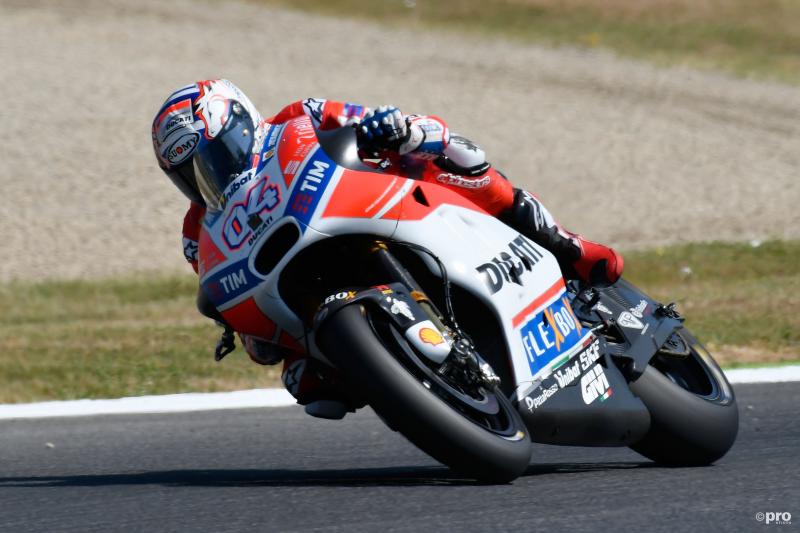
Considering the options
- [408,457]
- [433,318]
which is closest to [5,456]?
[408,457]

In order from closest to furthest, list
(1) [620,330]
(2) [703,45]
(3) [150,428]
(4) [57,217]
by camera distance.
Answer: (1) [620,330]
(3) [150,428]
(4) [57,217]
(2) [703,45]

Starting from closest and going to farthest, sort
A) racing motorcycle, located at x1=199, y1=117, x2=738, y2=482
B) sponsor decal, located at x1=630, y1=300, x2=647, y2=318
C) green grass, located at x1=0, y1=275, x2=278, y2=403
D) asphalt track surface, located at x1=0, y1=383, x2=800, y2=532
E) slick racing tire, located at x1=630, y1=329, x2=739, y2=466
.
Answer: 1. asphalt track surface, located at x1=0, y1=383, x2=800, y2=532
2. racing motorcycle, located at x1=199, y1=117, x2=738, y2=482
3. slick racing tire, located at x1=630, y1=329, x2=739, y2=466
4. sponsor decal, located at x1=630, y1=300, x2=647, y2=318
5. green grass, located at x1=0, y1=275, x2=278, y2=403

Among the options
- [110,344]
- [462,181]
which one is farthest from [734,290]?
[462,181]

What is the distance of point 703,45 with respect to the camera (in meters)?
24.3

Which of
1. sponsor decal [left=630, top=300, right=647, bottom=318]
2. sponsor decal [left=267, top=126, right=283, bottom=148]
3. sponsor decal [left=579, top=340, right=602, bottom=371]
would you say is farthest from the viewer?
sponsor decal [left=630, top=300, right=647, bottom=318]

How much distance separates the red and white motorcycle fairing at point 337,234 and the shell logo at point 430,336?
1.17 ft

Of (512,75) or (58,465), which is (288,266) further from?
(512,75)

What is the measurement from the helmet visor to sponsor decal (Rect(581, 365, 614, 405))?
152 cm

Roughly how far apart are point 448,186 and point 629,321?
1.09 m

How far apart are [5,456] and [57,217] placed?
978 cm

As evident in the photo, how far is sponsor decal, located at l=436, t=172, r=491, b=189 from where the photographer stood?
5.16 m

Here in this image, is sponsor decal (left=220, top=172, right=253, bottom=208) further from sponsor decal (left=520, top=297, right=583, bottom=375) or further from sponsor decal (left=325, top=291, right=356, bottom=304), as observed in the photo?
sponsor decal (left=520, top=297, right=583, bottom=375)

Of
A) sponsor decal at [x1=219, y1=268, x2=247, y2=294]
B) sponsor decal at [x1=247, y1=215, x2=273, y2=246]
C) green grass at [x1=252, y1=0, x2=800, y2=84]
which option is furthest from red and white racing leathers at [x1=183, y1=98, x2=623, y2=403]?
green grass at [x1=252, y1=0, x2=800, y2=84]

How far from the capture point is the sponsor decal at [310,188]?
15.3ft
